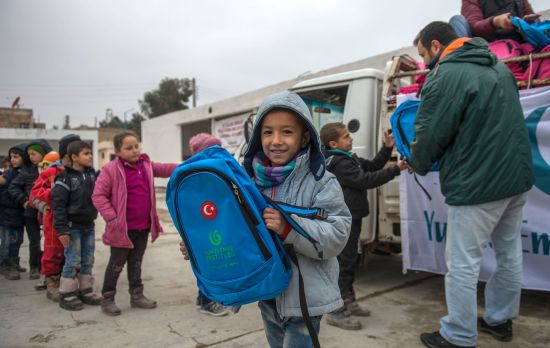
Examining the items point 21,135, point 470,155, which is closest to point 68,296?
point 470,155

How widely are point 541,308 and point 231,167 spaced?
3.30 meters

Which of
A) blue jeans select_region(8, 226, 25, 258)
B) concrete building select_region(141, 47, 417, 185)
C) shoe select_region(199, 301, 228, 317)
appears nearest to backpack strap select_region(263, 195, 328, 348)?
shoe select_region(199, 301, 228, 317)

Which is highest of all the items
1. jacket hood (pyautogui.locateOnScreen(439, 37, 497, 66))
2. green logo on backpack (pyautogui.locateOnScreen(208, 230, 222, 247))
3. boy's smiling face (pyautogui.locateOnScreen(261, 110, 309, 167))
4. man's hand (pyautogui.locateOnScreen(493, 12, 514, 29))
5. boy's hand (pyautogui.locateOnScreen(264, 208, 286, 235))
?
man's hand (pyautogui.locateOnScreen(493, 12, 514, 29))

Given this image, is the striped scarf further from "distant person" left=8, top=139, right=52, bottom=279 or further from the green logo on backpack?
"distant person" left=8, top=139, right=52, bottom=279

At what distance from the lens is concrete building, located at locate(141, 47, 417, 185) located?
10711 millimetres

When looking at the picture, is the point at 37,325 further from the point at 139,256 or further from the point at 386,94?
the point at 386,94

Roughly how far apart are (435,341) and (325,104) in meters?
2.71

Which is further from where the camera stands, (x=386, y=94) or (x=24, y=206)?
(x=24, y=206)

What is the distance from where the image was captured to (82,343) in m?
2.84

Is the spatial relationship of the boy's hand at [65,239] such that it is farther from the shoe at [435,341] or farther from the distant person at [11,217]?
the shoe at [435,341]

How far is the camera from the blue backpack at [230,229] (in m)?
1.37

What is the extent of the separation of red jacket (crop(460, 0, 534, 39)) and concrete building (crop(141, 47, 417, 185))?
4.74 metres

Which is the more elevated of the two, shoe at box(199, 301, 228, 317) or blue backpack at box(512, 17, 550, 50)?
blue backpack at box(512, 17, 550, 50)

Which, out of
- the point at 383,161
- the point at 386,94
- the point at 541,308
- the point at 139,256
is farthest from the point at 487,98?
the point at 139,256
